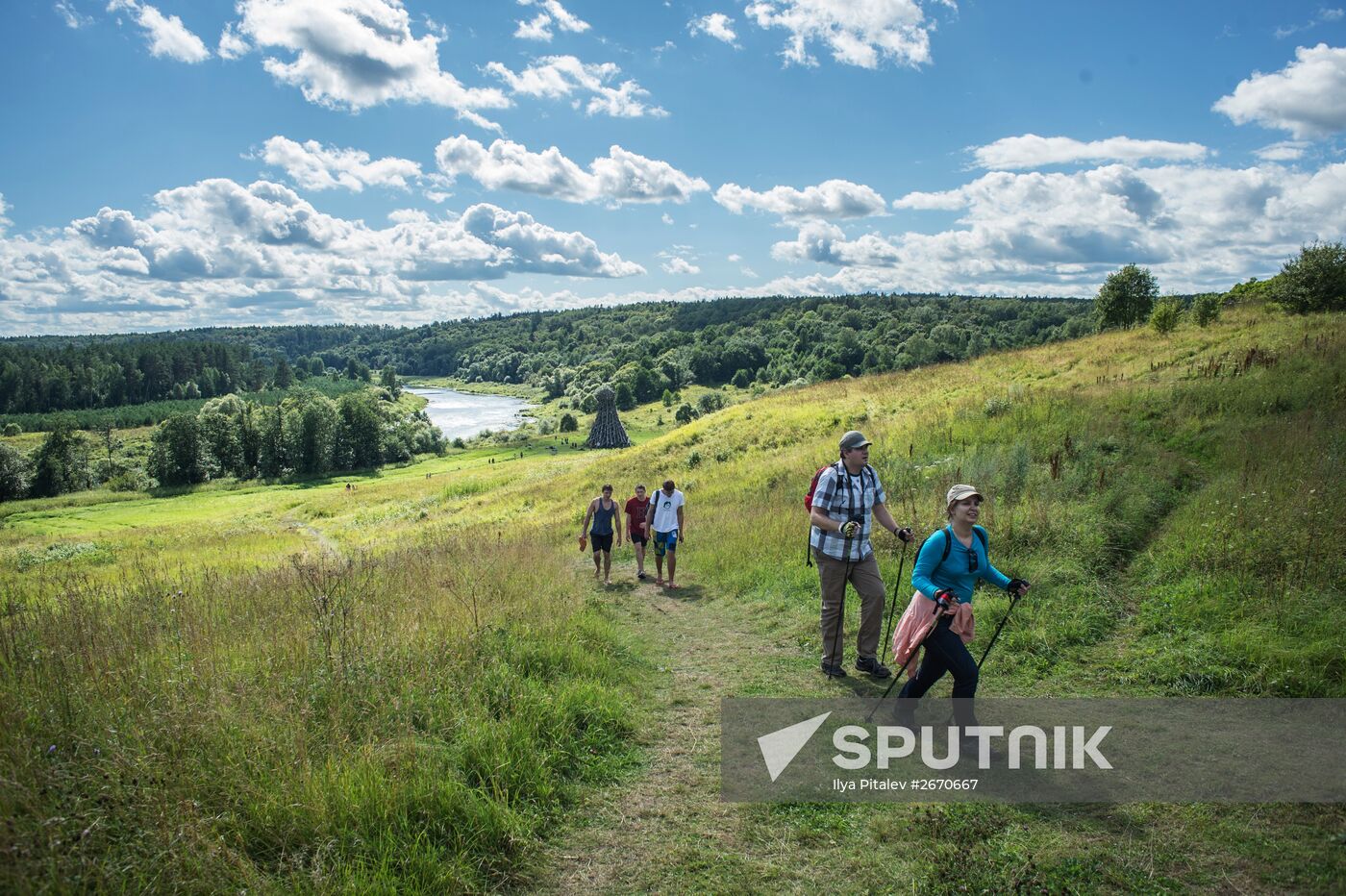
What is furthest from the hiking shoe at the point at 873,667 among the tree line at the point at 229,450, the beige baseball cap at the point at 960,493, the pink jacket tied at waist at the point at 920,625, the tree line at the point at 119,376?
the tree line at the point at 119,376

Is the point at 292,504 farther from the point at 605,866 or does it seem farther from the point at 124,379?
the point at 124,379

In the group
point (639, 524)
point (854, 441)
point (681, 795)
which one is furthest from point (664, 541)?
point (681, 795)

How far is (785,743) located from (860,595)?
1.83 metres

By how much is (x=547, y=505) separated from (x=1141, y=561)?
24299mm

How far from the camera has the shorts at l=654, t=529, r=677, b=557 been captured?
11836 mm

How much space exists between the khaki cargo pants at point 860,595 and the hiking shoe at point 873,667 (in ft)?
0.13

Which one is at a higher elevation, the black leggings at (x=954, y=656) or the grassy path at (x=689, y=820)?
the black leggings at (x=954, y=656)

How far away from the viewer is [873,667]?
6.62 meters

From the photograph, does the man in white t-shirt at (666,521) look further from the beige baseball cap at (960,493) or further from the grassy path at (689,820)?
the beige baseball cap at (960,493)

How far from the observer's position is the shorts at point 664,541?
11.8m

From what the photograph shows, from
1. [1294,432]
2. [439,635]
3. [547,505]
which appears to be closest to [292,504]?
[547,505]

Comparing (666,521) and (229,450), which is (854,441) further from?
(229,450)

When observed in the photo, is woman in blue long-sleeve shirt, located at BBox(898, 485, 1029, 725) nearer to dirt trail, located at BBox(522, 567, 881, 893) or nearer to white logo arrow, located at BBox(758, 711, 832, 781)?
white logo arrow, located at BBox(758, 711, 832, 781)

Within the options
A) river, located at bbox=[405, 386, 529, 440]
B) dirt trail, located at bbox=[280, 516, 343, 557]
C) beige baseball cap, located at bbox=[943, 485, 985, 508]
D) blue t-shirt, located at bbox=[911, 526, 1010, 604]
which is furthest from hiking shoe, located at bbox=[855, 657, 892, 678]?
river, located at bbox=[405, 386, 529, 440]
